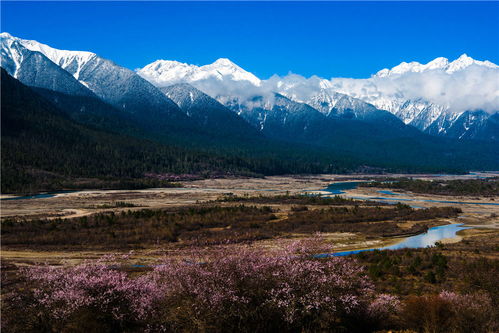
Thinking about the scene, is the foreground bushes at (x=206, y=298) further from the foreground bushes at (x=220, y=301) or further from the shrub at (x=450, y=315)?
the shrub at (x=450, y=315)

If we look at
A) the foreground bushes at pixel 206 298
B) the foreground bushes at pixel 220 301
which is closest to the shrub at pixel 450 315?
the foreground bushes at pixel 220 301

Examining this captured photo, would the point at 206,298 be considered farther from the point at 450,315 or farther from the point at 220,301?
the point at 450,315

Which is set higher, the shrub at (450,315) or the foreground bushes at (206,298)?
the foreground bushes at (206,298)

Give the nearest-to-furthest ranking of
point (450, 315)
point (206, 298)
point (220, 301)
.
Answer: point (220, 301) < point (206, 298) < point (450, 315)

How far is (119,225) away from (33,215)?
21698 millimetres

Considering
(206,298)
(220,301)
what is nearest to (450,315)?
(220,301)

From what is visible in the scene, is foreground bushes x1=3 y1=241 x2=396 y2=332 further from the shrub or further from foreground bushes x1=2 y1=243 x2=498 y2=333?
the shrub

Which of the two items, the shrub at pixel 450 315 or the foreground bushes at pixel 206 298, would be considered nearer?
the foreground bushes at pixel 206 298

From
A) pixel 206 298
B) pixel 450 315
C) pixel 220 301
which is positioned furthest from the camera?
pixel 450 315

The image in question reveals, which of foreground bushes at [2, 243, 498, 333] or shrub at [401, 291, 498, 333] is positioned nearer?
foreground bushes at [2, 243, 498, 333]

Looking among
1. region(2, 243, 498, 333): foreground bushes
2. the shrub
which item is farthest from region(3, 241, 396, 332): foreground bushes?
the shrub

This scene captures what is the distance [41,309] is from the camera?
18391 millimetres

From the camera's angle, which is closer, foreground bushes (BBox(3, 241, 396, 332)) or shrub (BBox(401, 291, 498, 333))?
foreground bushes (BBox(3, 241, 396, 332))

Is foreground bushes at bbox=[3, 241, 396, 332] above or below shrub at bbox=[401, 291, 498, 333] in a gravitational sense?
above
